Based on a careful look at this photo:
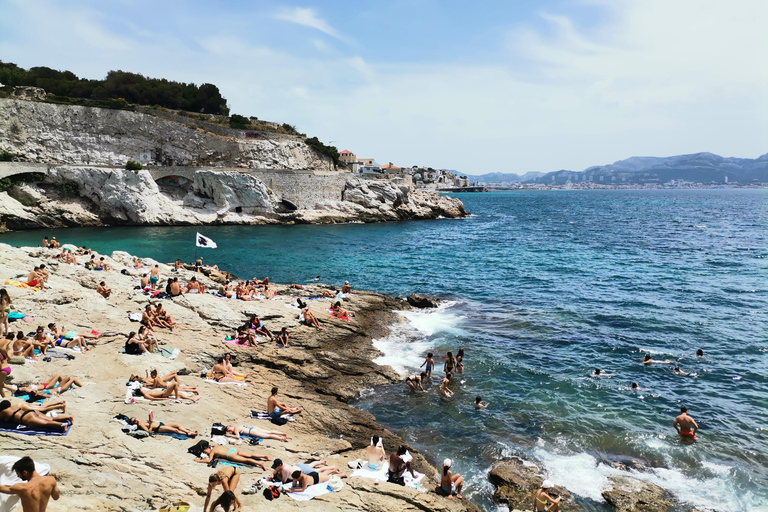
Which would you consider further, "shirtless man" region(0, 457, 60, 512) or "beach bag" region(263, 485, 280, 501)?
"beach bag" region(263, 485, 280, 501)

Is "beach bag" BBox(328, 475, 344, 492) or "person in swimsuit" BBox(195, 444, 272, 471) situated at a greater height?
"person in swimsuit" BBox(195, 444, 272, 471)

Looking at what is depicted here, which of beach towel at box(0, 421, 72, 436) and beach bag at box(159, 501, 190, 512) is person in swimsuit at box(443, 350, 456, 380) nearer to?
beach bag at box(159, 501, 190, 512)

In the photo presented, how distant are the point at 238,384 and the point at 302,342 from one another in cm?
405

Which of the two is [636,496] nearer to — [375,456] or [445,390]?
[375,456]

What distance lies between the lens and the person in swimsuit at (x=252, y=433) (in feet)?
32.6

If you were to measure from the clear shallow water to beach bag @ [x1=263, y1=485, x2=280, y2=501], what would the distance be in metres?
4.45

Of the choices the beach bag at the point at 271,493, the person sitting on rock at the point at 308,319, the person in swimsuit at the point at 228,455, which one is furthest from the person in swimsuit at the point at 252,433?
the person sitting on rock at the point at 308,319

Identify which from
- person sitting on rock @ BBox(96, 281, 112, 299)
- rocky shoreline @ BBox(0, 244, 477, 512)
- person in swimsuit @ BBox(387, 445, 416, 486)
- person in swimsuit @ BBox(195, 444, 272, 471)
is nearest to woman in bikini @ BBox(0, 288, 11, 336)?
rocky shoreline @ BBox(0, 244, 477, 512)

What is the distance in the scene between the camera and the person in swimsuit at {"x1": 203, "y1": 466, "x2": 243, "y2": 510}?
280 inches

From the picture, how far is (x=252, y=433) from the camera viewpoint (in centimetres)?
1016

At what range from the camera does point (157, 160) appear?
59219 millimetres

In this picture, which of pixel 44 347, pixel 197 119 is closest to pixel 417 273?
pixel 44 347

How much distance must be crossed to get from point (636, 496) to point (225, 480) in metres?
8.51

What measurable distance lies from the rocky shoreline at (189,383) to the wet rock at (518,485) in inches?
42.5
